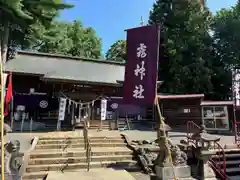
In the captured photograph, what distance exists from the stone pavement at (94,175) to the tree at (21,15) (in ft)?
32.2

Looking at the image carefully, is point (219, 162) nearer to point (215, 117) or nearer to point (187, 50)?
point (215, 117)

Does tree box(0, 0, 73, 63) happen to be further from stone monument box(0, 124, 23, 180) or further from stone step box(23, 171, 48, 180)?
stone monument box(0, 124, 23, 180)

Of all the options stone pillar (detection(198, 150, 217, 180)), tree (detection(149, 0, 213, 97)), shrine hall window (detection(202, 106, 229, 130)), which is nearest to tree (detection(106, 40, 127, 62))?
tree (detection(149, 0, 213, 97))

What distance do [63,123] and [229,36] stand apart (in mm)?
21991

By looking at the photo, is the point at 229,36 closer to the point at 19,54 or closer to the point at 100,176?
the point at 19,54

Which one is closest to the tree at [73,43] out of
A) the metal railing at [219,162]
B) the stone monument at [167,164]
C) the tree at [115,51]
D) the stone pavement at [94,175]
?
the tree at [115,51]

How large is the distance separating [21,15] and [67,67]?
17.4ft

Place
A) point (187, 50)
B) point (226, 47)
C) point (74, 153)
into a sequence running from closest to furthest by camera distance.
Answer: point (74, 153) → point (187, 50) → point (226, 47)

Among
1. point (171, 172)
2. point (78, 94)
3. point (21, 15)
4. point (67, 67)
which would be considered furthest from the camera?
point (67, 67)

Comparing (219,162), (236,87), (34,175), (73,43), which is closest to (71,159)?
(34,175)

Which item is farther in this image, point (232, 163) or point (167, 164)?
point (232, 163)

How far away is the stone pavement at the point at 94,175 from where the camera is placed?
267 inches

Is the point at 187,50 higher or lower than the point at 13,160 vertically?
higher

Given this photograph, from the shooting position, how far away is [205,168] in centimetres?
758
